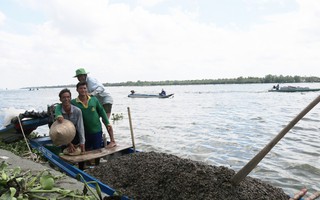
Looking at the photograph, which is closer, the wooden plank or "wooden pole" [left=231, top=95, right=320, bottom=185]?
"wooden pole" [left=231, top=95, right=320, bottom=185]

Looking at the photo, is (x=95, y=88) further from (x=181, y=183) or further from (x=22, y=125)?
(x=181, y=183)

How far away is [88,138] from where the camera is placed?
6.47 metres

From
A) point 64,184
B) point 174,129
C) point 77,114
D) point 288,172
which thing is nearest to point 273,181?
point 288,172

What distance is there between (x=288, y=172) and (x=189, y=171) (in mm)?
4999

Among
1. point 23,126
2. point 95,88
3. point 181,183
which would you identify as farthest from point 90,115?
point 181,183

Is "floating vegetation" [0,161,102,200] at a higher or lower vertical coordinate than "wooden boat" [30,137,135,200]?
higher

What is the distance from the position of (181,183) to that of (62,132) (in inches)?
104

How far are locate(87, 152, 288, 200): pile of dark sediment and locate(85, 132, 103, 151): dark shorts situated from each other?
68.8 inches

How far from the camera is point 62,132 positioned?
5465 millimetres

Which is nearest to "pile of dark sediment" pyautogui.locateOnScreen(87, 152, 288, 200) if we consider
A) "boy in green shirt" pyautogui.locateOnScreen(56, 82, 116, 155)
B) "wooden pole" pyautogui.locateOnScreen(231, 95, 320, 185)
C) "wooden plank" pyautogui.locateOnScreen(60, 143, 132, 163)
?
"wooden pole" pyautogui.locateOnScreen(231, 95, 320, 185)

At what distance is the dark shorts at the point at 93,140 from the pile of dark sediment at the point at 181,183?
5.73ft

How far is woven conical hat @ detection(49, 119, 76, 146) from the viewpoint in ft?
17.9

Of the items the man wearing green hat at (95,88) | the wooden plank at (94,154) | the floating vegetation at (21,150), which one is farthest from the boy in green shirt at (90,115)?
the floating vegetation at (21,150)

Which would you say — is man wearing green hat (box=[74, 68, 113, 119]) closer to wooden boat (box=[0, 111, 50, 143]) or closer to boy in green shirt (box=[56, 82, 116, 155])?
boy in green shirt (box=[56, 82, 116, 155])
